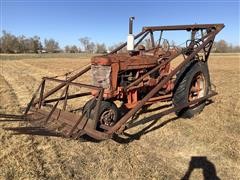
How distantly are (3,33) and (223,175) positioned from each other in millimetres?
103802

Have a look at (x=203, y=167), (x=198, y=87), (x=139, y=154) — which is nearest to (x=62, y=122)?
(x=139, y=154)

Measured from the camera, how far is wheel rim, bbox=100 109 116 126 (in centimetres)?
556

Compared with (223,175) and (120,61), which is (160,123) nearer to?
(120,61)

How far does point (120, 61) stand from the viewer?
5855 mm

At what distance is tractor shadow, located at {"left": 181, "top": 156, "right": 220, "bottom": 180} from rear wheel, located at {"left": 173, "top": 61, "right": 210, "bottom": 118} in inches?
73.6

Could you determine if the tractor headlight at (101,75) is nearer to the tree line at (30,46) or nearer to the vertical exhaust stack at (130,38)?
the vertical exhaust stack at (130,38)

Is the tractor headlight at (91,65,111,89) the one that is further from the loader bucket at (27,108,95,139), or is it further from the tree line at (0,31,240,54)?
the tree line at (0,31,240,54)

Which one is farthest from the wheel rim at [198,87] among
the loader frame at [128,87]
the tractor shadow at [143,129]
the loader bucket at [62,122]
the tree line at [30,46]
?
the tree line at [30,46]

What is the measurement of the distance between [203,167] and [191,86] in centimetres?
293

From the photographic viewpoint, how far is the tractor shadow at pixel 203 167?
4.39 metres

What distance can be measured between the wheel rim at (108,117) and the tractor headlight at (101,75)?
464 millimetres

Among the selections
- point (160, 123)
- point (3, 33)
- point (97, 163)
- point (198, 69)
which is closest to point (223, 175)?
point (97, 163)

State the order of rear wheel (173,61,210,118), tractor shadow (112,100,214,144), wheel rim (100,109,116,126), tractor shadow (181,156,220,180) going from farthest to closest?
rear wheel (173,61,210,118), wheel rim (100,109,116,126), tractor shadow (112,100,214,144), tractor shadow (181,156,220,180)

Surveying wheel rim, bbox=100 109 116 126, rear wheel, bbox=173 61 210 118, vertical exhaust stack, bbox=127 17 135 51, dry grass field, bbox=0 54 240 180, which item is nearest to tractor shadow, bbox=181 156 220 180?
dry grass field, bbox=0 54 240 180
